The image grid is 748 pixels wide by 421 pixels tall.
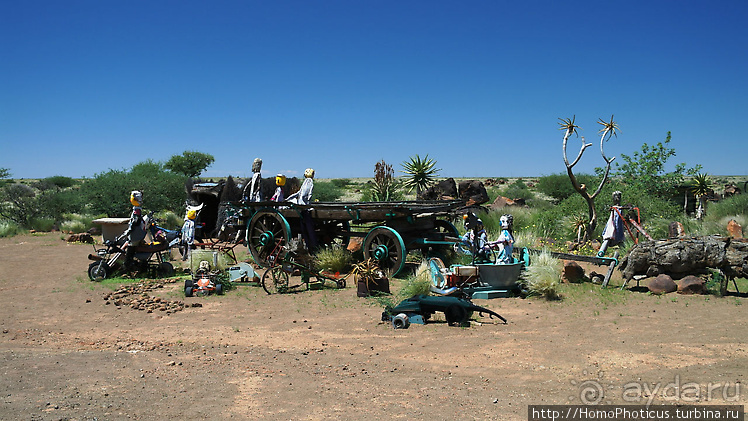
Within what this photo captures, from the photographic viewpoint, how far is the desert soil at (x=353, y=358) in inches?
188

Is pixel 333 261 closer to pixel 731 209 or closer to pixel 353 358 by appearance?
pixel 353 358

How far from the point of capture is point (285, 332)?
24.5 ft

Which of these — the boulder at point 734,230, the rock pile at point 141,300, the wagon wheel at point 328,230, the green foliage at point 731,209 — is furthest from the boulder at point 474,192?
the rock pile at point 141,300

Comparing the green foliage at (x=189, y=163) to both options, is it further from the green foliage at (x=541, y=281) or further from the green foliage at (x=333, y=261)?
the green foliage at (x=541, y=281)

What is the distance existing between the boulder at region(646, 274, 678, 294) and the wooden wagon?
346 cm

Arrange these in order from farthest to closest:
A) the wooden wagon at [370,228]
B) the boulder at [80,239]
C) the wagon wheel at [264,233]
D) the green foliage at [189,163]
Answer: the green foliage at [189,163] < the boulder at [80,239] < the wagon wheel at [264,233] < the wooden wagon at [370,228]

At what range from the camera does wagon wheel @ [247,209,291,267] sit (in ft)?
40.9

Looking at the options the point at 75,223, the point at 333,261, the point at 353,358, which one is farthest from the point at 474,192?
the point at 75,223

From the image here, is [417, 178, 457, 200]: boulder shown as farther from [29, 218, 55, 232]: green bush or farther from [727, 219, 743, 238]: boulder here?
[29, 218, 55, 232]: green bush

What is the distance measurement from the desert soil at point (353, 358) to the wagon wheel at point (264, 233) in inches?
114

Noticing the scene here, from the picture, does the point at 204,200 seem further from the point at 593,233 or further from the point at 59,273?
the point at 593,233

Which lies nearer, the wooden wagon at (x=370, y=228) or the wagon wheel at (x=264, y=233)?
the wooden wagon at (x=370, y=228)

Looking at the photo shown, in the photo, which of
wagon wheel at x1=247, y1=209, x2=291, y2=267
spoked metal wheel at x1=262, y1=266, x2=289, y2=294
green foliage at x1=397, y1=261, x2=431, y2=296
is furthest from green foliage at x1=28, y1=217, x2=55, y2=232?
green foliage at x1=397, y1=261, x2=431, y2=296

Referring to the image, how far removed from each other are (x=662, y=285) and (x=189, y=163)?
41.7 meters
